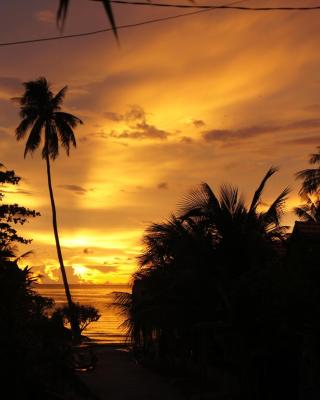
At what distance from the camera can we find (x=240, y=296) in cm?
1545

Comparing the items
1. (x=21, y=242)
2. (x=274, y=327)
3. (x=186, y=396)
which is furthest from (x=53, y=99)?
(x=274, y=327)

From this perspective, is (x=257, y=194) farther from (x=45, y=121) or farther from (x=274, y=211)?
(x=45, y=121)

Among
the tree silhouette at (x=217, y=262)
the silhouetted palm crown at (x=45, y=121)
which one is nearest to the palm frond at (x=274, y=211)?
the tree silhouette at (x=217, y=262)

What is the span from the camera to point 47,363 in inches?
380

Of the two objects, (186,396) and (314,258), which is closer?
(314,258)

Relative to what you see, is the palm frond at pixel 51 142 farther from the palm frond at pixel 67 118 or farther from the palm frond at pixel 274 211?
the palm frond at pixel 274 211

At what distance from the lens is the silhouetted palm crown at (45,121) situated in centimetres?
4041

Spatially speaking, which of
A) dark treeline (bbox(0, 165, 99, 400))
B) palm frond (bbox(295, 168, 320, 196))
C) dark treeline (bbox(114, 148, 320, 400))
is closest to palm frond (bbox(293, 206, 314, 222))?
palm frond (bbox(295, 168, 320, 196))

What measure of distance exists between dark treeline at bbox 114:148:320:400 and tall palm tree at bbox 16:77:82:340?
70.2 feet

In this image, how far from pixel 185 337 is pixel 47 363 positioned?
466 inches

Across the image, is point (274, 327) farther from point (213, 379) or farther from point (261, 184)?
point (213, 379)

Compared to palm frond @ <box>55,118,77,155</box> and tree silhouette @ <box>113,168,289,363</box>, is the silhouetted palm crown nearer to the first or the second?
palm frond @ <box>55,118,77,155</box>

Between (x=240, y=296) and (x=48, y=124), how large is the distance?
27.9 meters

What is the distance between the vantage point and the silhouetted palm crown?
40406 millimetres
